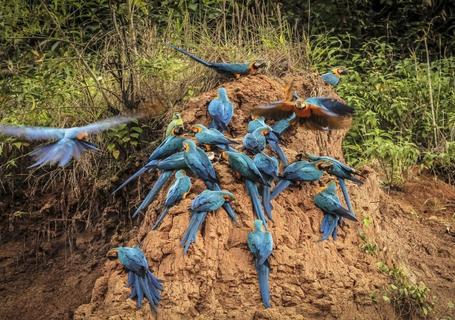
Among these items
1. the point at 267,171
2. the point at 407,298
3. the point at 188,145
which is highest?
the point at 188,145

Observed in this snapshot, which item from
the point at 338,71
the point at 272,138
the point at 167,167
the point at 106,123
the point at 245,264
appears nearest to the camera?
the point at 245,264

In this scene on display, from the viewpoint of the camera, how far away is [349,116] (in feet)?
19.0

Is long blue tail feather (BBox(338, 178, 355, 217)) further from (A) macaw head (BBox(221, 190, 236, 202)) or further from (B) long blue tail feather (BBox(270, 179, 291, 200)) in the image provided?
(A) macaw head (BBox(221, 190, 236, 202))

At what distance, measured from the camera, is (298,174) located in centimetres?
530

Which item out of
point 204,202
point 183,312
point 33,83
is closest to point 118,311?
point 183,312

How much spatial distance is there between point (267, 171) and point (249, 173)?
124mm

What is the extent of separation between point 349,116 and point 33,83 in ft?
10.2

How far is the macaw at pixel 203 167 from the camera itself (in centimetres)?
502

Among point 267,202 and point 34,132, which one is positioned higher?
point 267,202

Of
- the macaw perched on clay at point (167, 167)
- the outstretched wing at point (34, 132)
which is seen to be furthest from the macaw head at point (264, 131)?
the outstretched wing at point (34, 132)

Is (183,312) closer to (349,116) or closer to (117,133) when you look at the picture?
(349,116)

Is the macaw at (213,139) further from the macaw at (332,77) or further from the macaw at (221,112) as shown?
the macaw at (332,77)

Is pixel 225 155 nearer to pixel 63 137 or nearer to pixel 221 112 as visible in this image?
pixel 221 112

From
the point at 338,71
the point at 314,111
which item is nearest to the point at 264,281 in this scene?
the point at 314,111
